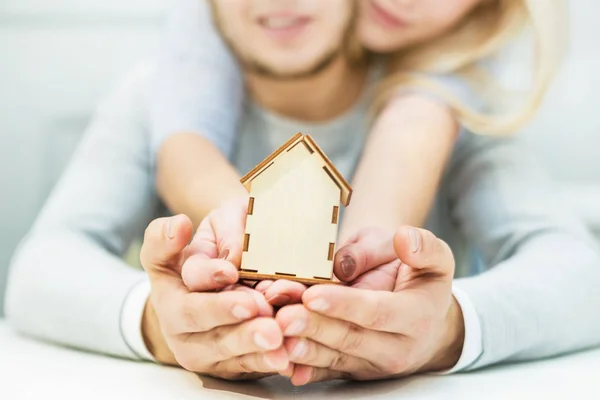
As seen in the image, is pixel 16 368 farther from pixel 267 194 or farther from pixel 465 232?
pixel 465 232

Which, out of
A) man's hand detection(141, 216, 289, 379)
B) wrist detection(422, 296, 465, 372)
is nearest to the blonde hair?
wrist detection(422, 296, 465, 372)

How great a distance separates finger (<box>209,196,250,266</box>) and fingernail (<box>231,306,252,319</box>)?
5 centimetres

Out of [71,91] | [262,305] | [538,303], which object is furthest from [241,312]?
[71,91]

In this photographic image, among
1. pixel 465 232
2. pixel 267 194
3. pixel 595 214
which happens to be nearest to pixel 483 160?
pixel 465 232

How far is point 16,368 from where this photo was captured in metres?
0.57

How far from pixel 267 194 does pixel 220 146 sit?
1.21ft

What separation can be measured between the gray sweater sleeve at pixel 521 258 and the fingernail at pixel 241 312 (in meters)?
0.22

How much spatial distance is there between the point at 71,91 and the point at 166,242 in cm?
87

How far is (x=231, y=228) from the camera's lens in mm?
481

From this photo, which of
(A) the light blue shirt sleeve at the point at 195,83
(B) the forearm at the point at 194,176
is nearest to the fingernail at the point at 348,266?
(B) the forearm at the point at 194,176

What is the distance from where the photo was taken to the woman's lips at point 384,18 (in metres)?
0.88

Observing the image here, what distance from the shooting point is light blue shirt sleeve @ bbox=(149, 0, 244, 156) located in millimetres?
805

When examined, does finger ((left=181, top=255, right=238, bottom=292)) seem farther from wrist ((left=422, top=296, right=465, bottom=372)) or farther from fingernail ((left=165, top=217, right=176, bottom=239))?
wrist ((left=422, top=296, right=465, bottom=372))

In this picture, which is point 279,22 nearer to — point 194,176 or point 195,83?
point 195,83
